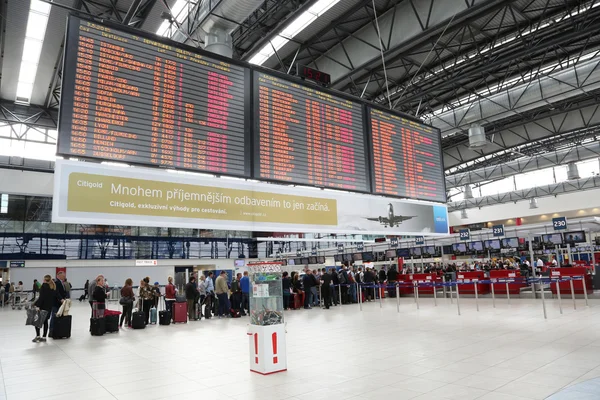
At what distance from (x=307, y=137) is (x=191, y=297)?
9.46 meters

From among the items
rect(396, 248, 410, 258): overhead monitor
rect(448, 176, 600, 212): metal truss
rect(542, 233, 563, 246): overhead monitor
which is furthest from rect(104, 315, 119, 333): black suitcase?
rect(448, 176, 600, 212): metal truss

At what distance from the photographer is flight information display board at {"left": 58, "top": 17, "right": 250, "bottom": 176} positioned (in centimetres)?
393

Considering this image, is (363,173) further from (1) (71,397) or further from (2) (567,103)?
(2) (567,103)

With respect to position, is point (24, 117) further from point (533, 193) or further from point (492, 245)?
point (533, 193)

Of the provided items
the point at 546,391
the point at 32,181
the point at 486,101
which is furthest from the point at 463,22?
the point at 32,181

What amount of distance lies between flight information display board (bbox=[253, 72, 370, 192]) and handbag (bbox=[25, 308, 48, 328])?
7.61 meters

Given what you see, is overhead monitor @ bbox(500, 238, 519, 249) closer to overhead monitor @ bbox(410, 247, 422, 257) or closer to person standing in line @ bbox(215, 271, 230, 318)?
overhead monitor @ bbox(410, 247, 422, 257)

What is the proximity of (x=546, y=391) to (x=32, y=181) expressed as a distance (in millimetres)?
19933

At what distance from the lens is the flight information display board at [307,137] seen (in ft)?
17.0

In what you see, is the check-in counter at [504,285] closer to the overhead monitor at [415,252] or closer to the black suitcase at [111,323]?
the overhead monitor at [415,252]

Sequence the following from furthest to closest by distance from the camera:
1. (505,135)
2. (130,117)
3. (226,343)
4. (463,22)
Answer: (505,135) → (463,22) → (226,343) → (130,117)

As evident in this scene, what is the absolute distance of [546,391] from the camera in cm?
423

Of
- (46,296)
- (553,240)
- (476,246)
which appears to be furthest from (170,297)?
(553,240)

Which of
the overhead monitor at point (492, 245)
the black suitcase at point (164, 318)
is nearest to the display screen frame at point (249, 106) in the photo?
the black suitcase at point (164, 318)
